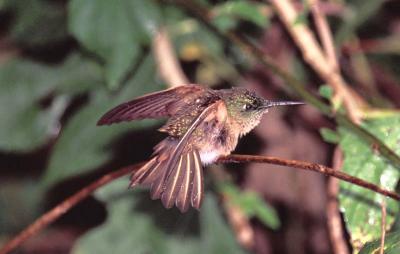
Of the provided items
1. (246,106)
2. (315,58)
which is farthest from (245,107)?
(315,58)

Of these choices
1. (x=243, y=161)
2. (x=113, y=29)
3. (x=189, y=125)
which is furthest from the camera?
(x=113, y=29)

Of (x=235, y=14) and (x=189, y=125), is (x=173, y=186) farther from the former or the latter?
(x=235, y=14)

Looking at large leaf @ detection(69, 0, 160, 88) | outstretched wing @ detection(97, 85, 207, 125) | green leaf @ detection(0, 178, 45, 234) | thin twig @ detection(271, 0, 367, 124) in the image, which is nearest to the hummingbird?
outstretched wing @ detection(97, 85, 207, 125)

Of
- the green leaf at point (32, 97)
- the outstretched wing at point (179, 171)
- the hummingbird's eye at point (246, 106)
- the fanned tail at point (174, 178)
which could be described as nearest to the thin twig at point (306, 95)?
the hummingbird's eye at point (246, 106)

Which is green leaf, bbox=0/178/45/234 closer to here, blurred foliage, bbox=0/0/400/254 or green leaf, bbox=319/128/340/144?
blurred foliage, bbox=0/0/400/254

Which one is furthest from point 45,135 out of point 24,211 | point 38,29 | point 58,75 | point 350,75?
point 350,75

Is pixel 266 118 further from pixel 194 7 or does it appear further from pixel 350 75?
pixel 194 7
